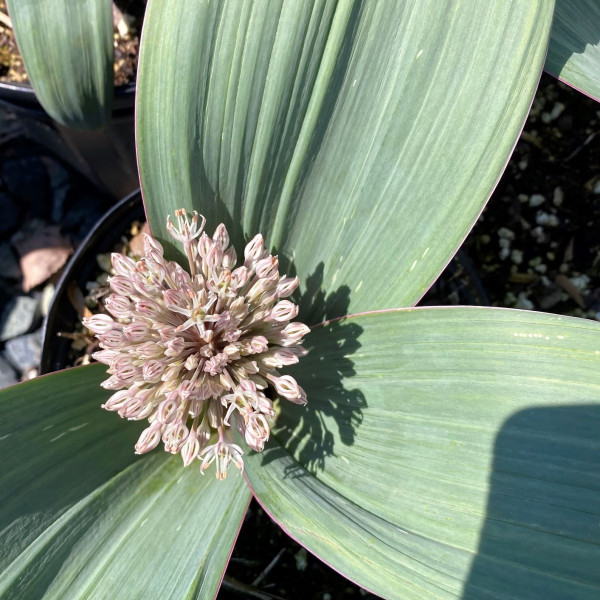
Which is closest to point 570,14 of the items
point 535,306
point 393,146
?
point 393,146

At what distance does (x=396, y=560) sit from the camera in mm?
611

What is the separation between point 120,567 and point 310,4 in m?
0.70

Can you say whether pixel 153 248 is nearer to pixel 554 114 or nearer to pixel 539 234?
pixel 539 234

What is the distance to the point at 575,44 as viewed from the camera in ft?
2.81

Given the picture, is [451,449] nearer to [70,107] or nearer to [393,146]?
[393,146]

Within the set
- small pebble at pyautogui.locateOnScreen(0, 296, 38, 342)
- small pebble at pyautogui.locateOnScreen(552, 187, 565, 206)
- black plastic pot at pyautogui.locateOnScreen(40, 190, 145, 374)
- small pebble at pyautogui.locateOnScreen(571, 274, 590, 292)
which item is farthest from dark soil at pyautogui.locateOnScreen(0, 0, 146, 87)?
small pebble at pyautogui.locateOnScreen(571, 274, 590, 292)

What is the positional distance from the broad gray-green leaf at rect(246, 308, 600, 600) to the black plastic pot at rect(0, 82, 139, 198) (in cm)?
81

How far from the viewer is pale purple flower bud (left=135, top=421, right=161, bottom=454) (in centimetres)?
73

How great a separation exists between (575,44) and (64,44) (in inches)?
30.2

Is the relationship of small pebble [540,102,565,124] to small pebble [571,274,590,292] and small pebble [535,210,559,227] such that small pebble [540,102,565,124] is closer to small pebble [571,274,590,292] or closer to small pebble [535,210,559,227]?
small pebble [535,210,559,227]

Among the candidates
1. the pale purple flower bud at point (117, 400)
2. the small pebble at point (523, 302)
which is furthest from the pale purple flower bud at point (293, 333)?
the small pebble at point (523, 302)

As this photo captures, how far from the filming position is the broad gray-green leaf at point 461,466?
1.93 ft

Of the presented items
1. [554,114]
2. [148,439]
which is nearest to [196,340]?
[148,439]

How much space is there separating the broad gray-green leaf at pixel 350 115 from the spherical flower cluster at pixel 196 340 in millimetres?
83
